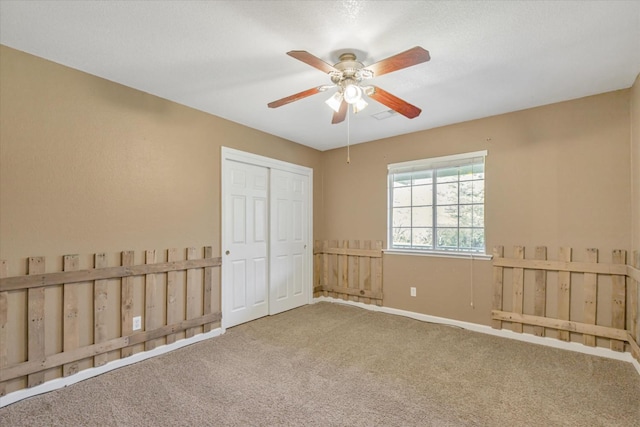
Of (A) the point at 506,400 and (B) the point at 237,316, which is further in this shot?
(B) the point at 237,316

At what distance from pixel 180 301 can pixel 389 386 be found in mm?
2162

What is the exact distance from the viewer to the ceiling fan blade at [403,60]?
168 cm

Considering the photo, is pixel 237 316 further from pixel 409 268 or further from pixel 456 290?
pixel 456 290

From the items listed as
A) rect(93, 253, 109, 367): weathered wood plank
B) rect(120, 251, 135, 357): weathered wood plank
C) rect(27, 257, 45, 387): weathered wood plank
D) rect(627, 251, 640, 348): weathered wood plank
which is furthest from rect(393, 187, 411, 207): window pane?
rect(27, 257, 45, 387): weathered wood plank

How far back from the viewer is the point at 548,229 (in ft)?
10.4

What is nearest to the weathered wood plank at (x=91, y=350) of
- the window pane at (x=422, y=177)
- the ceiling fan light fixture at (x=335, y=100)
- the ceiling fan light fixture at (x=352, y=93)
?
the ceiling fan light fixture at (x=335, y=100)

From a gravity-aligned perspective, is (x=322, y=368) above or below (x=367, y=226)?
below

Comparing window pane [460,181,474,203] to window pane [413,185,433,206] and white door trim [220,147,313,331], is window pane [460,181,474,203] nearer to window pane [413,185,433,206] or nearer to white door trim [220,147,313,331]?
window pane [413,185,433,206]

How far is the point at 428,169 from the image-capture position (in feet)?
13.1

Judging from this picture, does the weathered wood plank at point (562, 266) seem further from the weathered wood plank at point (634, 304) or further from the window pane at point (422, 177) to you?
the window pane at point (422, 177)

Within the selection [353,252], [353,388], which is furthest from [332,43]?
[353,252]

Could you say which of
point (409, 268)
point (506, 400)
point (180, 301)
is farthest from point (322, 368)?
point (409, 268)

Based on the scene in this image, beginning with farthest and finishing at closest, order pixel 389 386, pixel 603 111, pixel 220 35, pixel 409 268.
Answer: pixel 409 268, pixel 603 111, pixel 389 386, pixel 220 35

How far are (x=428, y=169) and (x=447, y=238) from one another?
3.00ft
